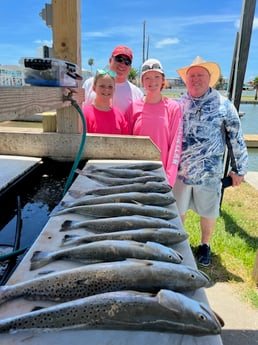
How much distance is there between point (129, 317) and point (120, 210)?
105 centimetres

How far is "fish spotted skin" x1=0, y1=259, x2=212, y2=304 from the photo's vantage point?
53.9 inches

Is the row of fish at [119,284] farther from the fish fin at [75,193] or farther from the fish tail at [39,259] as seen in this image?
the fish fin at [75,193]

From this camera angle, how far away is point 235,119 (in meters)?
3.90

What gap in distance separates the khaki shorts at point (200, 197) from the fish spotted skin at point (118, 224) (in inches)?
85.6

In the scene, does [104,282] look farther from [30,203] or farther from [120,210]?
[30,203]

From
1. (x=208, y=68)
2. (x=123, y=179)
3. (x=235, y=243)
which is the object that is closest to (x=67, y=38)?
(x=208, y=68)

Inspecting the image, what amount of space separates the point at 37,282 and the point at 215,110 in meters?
3.15

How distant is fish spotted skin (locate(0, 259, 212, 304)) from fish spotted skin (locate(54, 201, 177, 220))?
754 millimetres

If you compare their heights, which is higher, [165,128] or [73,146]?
[165,128]

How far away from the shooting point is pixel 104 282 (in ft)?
4.55

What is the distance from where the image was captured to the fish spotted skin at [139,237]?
180 cm

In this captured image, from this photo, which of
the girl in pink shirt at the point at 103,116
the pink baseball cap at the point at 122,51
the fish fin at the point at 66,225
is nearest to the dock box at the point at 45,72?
the girl in pink shirt at the point at 103,116

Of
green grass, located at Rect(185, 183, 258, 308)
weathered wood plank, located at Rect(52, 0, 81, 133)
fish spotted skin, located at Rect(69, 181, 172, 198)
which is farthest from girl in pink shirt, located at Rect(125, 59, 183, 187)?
green grass, located at Rect(185, 183, 258, 308)

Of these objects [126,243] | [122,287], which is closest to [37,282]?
[122,287]
